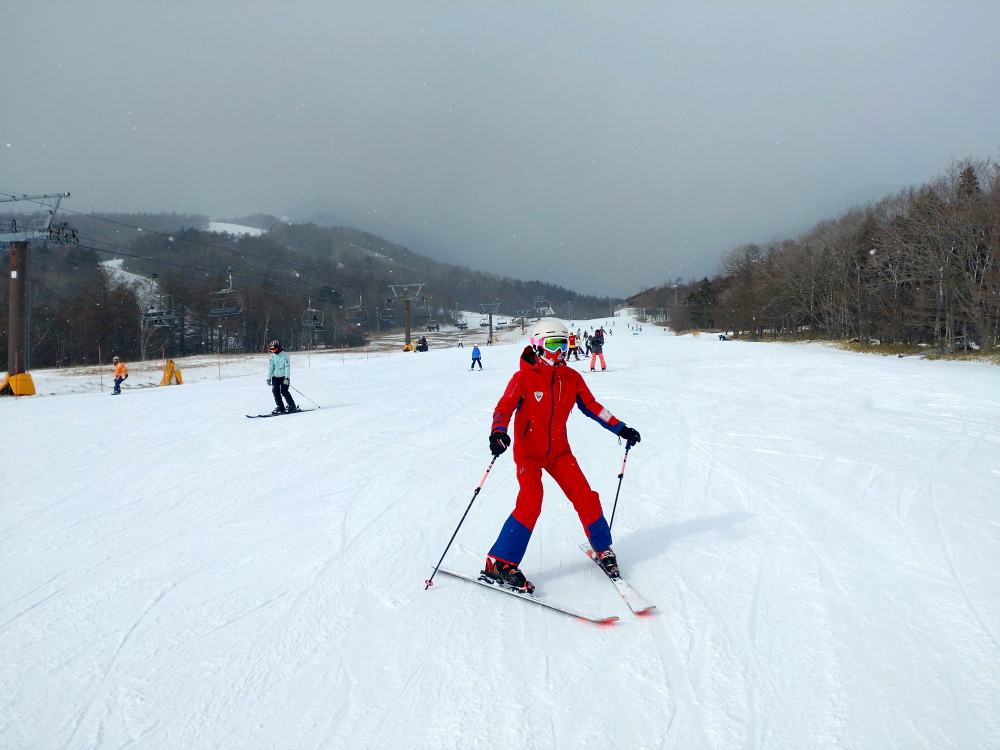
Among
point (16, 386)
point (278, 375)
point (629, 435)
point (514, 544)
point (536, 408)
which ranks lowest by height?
point (16, 386)

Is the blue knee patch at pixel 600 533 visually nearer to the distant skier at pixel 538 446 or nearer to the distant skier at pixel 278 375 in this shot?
the distant skier at pixel 538 446

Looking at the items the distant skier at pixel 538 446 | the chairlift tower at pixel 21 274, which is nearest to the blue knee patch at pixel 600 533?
the distant skier at pixel 538 446

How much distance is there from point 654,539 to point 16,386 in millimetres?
21025

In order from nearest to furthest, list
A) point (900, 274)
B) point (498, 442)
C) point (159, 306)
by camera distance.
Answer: point (498, 442) < point (900, 274) < point (159, 306)

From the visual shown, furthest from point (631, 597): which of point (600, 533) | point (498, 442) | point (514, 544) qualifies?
point (498, 442)

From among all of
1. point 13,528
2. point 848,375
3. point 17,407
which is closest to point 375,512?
point 13,528

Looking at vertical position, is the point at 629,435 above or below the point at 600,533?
above

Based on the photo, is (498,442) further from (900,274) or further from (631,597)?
(900,274)

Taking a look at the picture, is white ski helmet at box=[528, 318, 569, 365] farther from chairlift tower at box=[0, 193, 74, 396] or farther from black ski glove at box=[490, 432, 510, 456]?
chairlift tower at box=[0, 193, 74, 396]

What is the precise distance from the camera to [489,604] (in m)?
3.45

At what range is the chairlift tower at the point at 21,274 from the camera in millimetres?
17156

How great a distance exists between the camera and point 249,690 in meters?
2.65

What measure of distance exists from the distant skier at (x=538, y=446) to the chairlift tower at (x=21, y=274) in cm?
2011

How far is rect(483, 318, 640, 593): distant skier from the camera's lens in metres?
3.59
